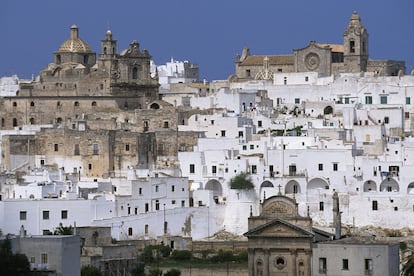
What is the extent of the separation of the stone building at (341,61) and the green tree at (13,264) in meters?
34.5

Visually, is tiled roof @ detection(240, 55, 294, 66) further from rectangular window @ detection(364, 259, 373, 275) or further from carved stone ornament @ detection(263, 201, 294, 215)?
rectangular window @ detection(364, 259, 373, 275)

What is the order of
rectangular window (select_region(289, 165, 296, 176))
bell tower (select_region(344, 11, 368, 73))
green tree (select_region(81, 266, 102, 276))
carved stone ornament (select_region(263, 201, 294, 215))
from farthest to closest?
bell tower (select_region(344, 11, 368, 73)) → rectangular window (select_region(289, 165, 296, 176)) → carved stone ornament (select_region(263, 201, 294, 215)) → green tree (select_region(81, 266, 102, 276))

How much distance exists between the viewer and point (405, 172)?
71.6 m

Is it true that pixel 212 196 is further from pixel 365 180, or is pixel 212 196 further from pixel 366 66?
pixel 366 66

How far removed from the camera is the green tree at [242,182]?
72.9m

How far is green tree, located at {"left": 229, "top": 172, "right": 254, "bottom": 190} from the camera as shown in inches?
2872

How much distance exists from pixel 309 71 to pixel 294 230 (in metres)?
26.1

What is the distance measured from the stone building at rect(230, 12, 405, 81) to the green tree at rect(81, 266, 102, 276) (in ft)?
88.4

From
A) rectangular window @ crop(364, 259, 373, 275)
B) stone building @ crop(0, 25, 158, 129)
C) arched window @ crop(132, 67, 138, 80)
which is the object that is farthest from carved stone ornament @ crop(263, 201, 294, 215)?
arched window @ crop(132, 67, 138, 80)

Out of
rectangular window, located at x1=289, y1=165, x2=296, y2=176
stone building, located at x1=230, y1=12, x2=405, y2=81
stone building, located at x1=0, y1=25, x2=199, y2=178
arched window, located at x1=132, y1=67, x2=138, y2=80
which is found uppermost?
stone building, located at x1=230, y1=12, x2=405, y2=81

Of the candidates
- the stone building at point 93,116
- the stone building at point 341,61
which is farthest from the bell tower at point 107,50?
the stone building at point 341,61

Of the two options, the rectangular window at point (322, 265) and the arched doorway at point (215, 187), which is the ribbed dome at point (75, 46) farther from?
the rectangular window at point (322, 265)

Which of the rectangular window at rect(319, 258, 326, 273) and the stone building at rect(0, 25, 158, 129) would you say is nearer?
the rectangular window at rect(319, 258, 326, 273)

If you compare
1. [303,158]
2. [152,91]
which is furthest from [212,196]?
[152,91]
